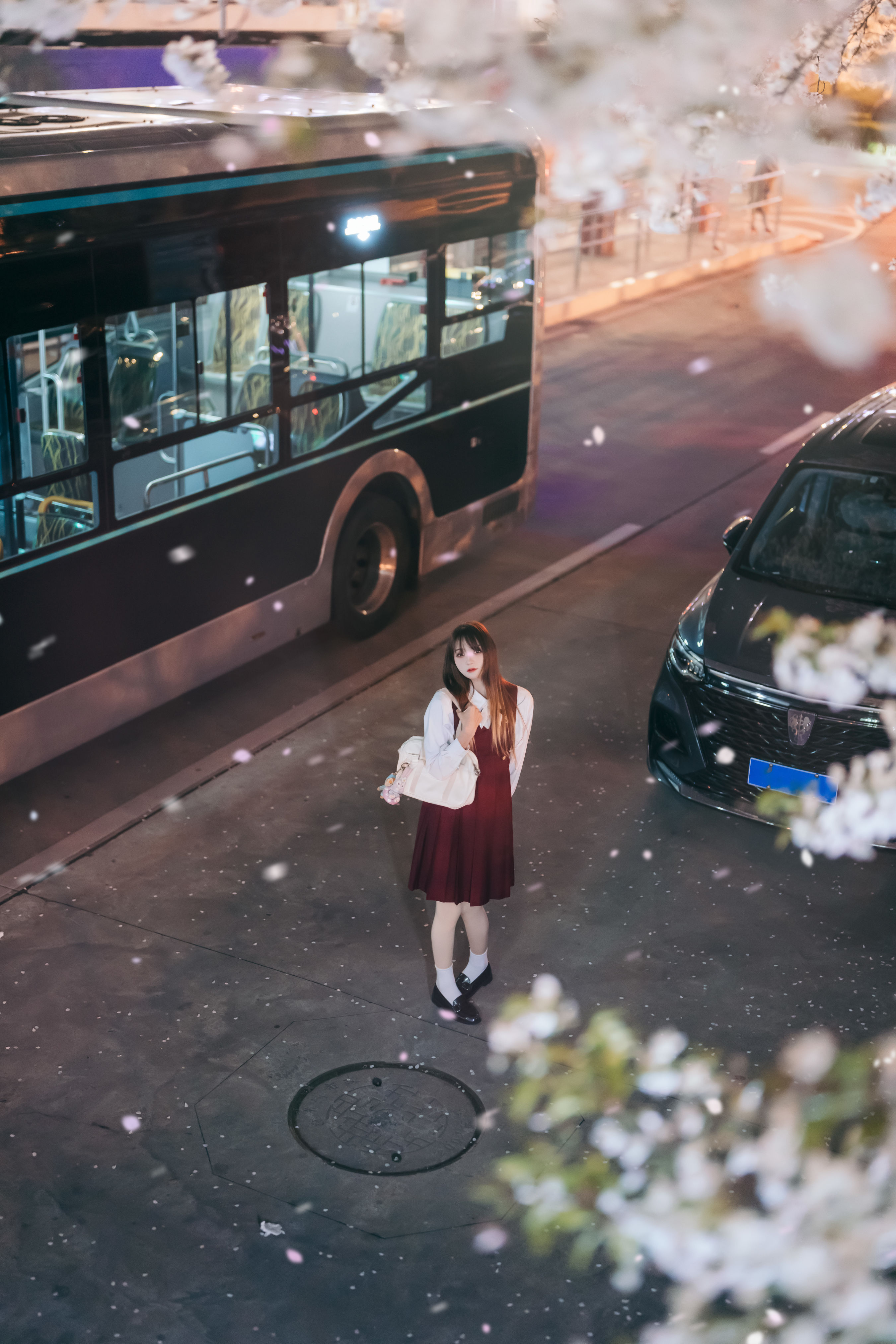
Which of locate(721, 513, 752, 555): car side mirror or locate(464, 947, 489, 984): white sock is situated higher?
locate(721, 513, 752, 555): car side mirror

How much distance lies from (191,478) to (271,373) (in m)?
0.86

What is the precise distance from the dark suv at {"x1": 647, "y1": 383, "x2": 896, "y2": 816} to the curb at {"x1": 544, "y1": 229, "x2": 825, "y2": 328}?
10667 millimetres

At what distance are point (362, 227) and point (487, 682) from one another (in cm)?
444

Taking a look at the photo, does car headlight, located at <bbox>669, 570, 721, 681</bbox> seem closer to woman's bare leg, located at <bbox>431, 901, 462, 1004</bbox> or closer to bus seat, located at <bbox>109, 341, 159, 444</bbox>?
woman's bare leg, located at <bbox>431, 901, 462, 1004</bbox>

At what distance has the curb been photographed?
2114 centimetres

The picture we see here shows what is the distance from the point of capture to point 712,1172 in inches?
197

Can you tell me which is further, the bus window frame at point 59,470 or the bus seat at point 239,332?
the bus seat at point 239,332

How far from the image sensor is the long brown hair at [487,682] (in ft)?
17.5

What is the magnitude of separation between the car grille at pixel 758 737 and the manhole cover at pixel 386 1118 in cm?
226

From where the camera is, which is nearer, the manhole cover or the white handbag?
the manhole cover

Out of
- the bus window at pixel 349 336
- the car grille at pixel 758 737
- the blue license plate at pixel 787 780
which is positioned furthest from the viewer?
the bus window at pixel 349 336

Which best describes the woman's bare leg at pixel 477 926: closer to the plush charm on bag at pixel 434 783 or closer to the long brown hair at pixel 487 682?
the plush charm on bag at pixel 434 783

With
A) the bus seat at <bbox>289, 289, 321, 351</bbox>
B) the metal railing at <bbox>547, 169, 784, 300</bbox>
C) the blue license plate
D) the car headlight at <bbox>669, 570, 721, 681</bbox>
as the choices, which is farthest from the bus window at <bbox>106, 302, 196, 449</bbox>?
the metal railing at <bbox>547, 169, 784, 300</bbox>

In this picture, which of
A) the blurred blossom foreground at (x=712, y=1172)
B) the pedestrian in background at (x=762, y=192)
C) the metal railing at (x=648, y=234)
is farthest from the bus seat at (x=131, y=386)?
the pedestrian in background at (x=762, y=192)
